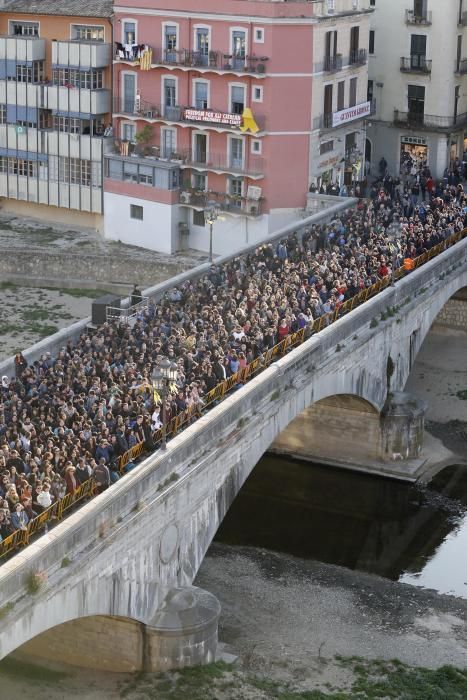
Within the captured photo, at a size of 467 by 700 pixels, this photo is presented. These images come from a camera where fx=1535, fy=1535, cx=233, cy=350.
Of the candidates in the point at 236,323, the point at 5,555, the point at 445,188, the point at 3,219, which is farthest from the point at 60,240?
the point at 5,555

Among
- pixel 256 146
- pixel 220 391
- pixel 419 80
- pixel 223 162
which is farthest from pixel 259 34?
pixel 220 391

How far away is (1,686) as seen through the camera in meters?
47.1

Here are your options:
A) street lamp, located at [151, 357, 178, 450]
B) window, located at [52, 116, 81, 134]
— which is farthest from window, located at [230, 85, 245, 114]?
street lamp, located at [151, 357, 178, 450]

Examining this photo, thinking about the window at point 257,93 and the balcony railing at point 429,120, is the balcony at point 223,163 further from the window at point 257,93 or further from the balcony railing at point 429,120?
the balcony railing at point 429,120

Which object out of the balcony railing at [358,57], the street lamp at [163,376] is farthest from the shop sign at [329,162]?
the street lamp at [163,376]

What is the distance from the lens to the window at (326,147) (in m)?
88.6

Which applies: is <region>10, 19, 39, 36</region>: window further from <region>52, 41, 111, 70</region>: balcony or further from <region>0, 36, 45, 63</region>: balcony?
<region>52, 41, 111, 70</region>: balcony

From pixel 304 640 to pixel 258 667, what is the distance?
9.76 feet

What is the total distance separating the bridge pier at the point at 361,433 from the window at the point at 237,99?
23.0 m

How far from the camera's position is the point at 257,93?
281ft

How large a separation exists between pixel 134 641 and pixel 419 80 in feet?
183

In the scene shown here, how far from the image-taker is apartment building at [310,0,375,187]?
284 ft

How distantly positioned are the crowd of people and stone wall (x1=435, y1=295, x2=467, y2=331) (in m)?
7.53

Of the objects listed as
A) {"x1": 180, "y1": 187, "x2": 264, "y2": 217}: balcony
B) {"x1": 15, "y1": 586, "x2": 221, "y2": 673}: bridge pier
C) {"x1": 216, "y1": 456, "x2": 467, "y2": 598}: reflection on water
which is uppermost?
{"x1": 180, "y1": 187, "x2": 264, "y2": 217}: balcony
